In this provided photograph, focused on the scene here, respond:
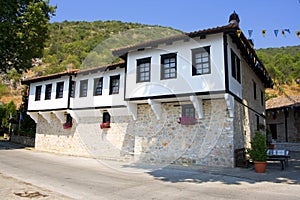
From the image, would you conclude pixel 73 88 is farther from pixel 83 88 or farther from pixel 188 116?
pixel 188 116

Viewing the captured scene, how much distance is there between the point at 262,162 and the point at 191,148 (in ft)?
9.75

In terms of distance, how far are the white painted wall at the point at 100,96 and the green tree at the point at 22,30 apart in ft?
15.4

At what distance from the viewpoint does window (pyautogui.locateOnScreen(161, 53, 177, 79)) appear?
431 inches

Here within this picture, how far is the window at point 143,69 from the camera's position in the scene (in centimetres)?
1164

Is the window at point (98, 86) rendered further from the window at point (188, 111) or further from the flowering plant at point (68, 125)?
the window at point (188, 111)

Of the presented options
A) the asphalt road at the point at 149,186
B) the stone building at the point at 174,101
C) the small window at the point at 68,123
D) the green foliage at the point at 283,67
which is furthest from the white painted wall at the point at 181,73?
the green foliage at the point at 283,67

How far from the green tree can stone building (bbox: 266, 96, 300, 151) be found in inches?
822

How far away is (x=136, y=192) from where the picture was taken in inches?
243

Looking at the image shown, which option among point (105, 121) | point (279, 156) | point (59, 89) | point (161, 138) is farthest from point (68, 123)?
point (279, 156)

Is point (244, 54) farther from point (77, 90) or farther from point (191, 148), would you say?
point (77, 90)

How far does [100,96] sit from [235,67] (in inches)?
323

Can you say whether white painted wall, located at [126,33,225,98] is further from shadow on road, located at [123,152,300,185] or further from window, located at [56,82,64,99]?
window, located at [56,82,64,99]

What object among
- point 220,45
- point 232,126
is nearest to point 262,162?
point 232,126

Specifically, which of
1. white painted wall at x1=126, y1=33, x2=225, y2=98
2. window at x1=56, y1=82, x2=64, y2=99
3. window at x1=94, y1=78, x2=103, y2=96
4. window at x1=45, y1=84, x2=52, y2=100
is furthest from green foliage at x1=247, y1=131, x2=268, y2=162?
window at x1=45, y1=84, x2=52, y2=100
